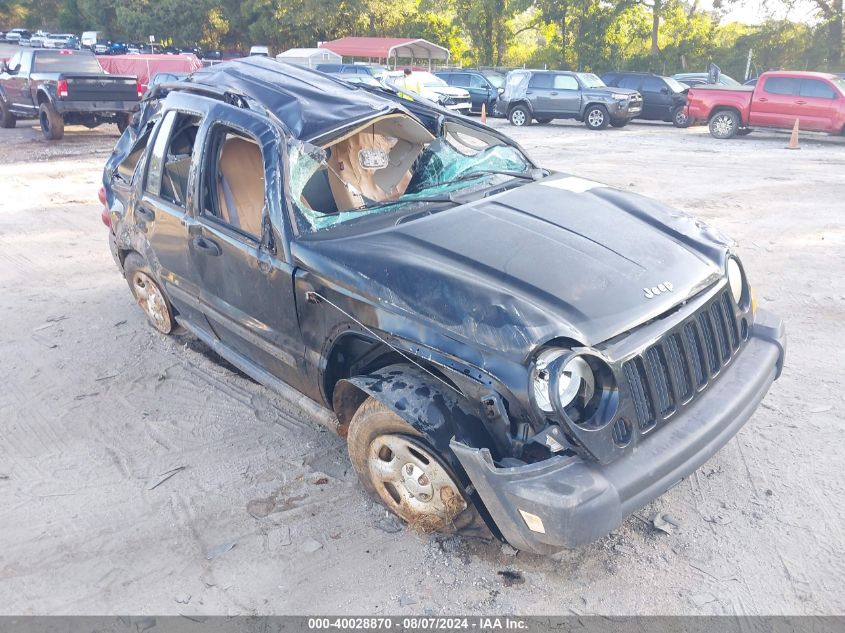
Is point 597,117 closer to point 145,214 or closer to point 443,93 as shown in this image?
point 443,93

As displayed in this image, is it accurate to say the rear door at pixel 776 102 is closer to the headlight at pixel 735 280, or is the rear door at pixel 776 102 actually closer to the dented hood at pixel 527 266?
the dented hood at pixel 527 266

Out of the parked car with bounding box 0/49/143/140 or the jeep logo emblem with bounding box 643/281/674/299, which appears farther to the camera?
the parked car with bounding box 0/49/143/140

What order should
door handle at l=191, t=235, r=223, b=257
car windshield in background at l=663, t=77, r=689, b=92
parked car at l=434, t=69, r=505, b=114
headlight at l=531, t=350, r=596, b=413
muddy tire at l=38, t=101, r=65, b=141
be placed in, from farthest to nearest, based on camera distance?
parked car at l=434, t=69, r=505, b=114 → car windshield in background at l=663, t=77, r=689, b=92 → muddy tire at l=38, t=101, r=65, b=141 → door handle at l=191, t=235, r=223, b=257 → headlight at l=531, t=350, r=596, b=413

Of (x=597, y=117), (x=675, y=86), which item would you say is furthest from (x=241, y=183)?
(x=675, y=86)

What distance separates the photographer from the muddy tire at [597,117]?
1849cm

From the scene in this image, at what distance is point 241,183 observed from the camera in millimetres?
4105

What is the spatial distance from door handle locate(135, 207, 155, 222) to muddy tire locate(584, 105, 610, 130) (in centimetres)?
1616

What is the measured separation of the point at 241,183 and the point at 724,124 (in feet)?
50.3

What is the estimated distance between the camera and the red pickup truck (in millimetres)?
15031

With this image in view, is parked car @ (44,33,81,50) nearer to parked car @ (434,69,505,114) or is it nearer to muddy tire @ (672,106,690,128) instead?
parked car @ (434,69,505,114)

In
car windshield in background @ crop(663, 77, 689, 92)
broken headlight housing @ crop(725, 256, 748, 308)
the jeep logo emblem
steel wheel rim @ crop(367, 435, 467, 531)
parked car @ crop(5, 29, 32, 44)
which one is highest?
parked car @ crop(5, 29, 32, 44)

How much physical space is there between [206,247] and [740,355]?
9.37ft

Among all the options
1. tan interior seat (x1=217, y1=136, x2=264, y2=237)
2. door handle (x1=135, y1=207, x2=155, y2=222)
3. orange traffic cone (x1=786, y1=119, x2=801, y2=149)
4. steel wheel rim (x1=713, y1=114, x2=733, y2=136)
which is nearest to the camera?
tan interior seat (x1=217, y1=136, x2=264, y2=237)

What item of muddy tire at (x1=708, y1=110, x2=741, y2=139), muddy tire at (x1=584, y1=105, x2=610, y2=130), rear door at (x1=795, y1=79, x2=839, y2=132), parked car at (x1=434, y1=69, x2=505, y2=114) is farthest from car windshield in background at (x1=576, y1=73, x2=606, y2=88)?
rear door at (x1=795, y1=79, x2=839, y2=132)
